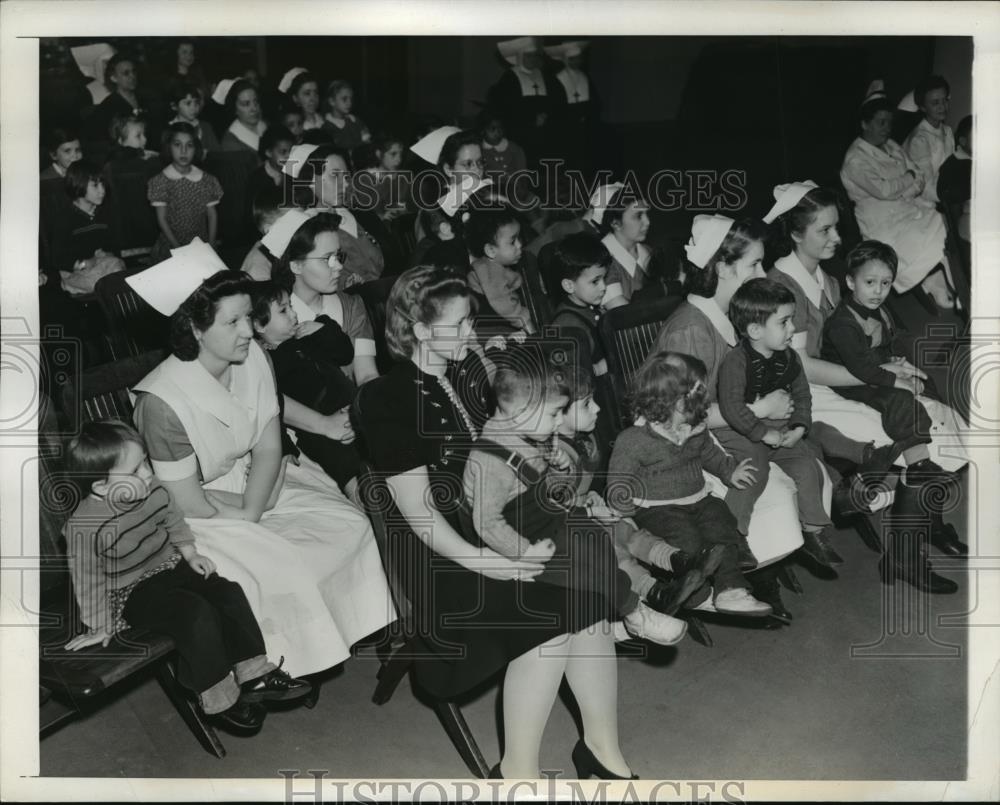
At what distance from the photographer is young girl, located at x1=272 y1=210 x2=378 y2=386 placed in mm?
3484

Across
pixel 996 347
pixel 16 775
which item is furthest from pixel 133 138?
pixel 996 347

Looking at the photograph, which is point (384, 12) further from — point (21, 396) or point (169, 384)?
point (21, 396)

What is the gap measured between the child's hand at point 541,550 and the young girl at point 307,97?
131cm

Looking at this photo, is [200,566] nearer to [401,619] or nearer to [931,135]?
[401,619]

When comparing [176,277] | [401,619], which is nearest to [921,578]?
[401,619]

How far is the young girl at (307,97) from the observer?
3604 millimetres

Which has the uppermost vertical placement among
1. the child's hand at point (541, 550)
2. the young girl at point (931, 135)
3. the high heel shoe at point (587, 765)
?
the young girl at point (931, 135)

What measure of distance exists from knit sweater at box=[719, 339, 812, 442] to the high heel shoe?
0.94 meters

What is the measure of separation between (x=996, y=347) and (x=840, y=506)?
1.95 feet

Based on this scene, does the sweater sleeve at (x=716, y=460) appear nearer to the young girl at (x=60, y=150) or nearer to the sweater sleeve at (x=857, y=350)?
the sweater sleeve at (x=857, y=350)

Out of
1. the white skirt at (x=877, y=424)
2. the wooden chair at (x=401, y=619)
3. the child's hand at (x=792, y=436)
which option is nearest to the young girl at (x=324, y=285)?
the wooden chair at (x=401, y=619)

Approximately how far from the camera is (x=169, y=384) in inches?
132

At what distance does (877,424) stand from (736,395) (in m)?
0.42

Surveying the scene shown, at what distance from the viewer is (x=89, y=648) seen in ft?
11.2
